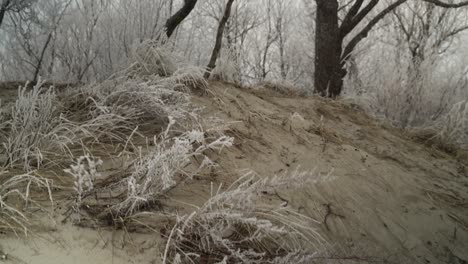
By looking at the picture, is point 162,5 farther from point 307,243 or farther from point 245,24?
point 245,24

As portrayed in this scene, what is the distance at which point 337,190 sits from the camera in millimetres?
3156

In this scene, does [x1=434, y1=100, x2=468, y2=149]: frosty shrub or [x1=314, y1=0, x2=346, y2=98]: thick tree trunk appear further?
[x1=314, y1=0, x2=346, y2=98]: thick tree trunk

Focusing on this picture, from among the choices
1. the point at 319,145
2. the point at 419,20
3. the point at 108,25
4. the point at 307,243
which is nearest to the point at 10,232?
the point at 307,243

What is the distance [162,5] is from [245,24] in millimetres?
10851

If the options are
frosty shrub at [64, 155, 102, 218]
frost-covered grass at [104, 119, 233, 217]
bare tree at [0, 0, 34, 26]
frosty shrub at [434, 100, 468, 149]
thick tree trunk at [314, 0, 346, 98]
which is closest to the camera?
frosty shrub at [64, 155, 102, 218]

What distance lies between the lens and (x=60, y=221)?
2.05m

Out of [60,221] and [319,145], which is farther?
[319,145]

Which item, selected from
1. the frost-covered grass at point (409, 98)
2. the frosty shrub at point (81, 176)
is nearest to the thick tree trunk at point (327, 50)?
the frost-covered grass at point (409, 98)

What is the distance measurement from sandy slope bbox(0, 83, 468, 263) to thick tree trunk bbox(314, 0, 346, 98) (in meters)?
1.95

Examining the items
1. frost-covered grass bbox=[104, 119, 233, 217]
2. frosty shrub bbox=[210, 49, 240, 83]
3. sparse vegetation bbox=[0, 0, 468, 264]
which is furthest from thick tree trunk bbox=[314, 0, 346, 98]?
frost-covered grass bbox=[104, 119, 233, 217]

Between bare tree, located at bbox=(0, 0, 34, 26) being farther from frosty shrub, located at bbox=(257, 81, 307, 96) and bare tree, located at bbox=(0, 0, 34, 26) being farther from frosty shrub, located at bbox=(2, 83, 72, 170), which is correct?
frosty shrub, located at bbox=(257, 81, 307, 96)

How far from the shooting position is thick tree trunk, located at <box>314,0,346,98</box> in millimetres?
6691

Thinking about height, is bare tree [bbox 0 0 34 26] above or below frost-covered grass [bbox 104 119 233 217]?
above

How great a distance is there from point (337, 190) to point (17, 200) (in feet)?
7.11
